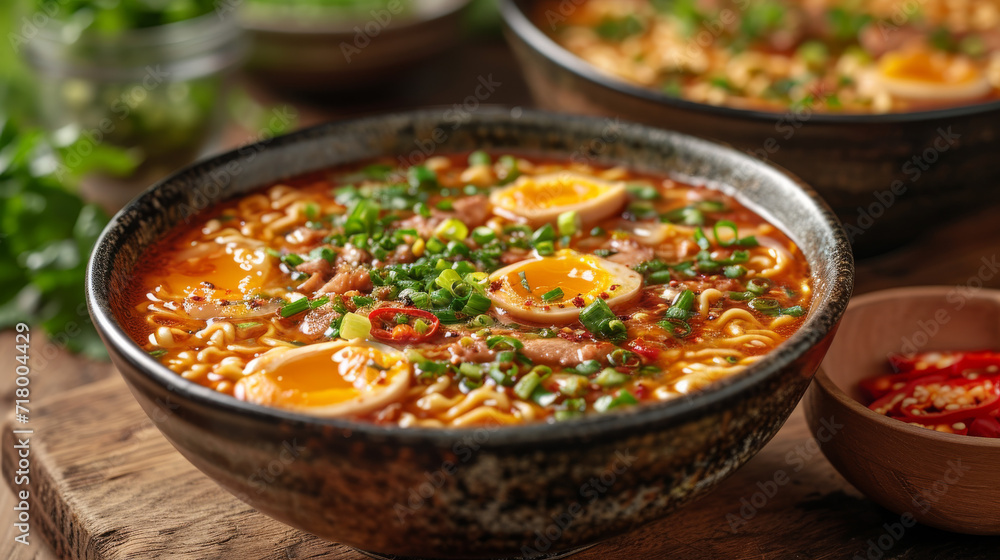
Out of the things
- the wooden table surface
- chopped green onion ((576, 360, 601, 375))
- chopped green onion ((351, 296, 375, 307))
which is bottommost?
the wooden table surface

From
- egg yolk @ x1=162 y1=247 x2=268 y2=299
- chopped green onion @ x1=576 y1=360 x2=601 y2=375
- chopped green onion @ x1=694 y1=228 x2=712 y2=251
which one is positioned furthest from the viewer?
chopped green onion @ x1=694 y1=228 x2=712 y2=251

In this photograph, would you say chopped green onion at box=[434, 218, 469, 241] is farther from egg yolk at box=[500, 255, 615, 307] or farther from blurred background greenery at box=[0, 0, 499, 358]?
blurred background greenery at box=[0, 0, 499, 358]

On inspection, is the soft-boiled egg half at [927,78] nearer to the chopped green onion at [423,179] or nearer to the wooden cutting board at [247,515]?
the wooden cutting board at [247,515]

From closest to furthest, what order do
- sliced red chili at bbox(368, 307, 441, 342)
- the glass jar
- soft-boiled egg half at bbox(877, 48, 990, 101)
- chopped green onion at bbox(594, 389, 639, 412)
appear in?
chopped green onion at bbox(594, 389, 639, 412), sliced red chili at bbox(368, 307, 441, 342), soft-boiled egg half at bbox(877, 48, 990, 101), the glass jar

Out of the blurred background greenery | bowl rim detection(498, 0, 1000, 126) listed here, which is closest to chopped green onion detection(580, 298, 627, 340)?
bowl rim detection(498, 0, 1000, 126)

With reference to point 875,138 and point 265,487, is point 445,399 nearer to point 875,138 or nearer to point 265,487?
point 265,487

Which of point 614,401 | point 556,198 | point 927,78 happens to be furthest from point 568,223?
point 927,78

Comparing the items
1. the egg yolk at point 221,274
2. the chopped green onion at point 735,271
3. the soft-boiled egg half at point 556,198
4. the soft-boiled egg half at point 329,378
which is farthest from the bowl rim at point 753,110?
the soft-boiled egg half at point 329,378

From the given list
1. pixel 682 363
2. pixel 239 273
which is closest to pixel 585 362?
pixel 682 363

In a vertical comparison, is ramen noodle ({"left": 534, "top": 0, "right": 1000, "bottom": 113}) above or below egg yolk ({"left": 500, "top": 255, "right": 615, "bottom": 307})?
above
